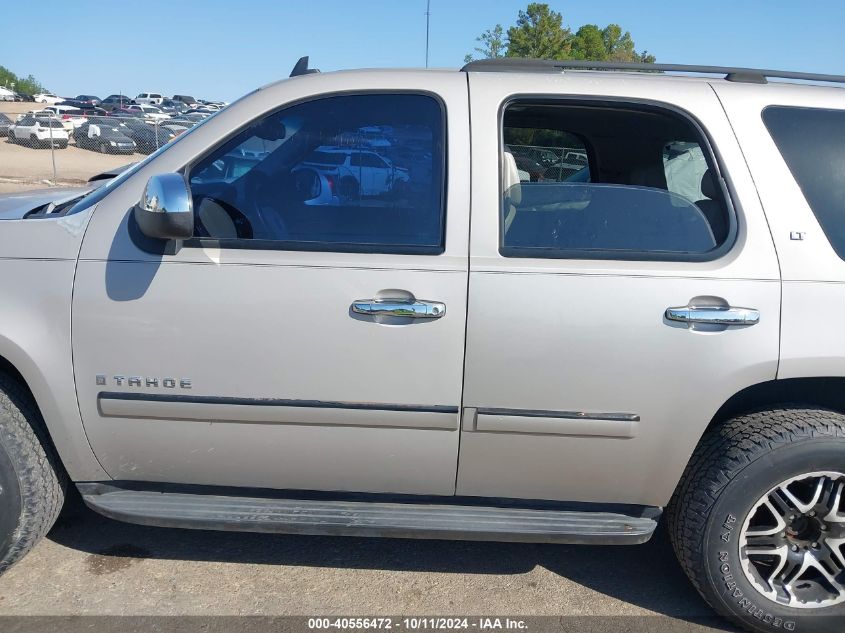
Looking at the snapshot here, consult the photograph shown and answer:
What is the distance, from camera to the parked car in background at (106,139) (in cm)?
2404

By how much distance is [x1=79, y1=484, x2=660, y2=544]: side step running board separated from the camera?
99.7 inches

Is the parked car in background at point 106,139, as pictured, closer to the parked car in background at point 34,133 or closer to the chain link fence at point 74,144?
the chain link fence at point 74,144

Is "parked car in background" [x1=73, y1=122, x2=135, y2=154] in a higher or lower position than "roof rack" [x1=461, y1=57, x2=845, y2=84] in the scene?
lower

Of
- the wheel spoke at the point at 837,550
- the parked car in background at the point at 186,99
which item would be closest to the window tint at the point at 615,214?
the wheel spoke at the point at 837,550

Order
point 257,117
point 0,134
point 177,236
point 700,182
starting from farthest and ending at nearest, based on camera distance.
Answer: point 0,134
point 700,182
point 257,117
point 177,236

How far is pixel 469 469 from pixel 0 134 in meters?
31.9

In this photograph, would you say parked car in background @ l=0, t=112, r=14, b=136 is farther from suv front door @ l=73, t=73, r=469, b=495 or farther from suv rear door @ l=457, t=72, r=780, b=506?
suv rear door @ l=457, t=72, r=780, b=506

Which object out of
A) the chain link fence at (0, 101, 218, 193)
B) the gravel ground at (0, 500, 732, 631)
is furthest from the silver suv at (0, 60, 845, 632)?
the chain link fence at (0, 101, 218, 193)

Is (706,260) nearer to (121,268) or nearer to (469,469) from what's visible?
(469,469)

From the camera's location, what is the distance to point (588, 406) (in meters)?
2.43

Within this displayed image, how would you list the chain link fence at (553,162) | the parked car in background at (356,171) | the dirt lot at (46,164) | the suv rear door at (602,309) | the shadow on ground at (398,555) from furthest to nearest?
the dirt lot at (46,164) → the chain link fence at (553,162) → the shadow on ground at (398,555) → the parked car in background at (356,171) → the suv rear door at (602,309)

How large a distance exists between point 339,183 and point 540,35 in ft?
109

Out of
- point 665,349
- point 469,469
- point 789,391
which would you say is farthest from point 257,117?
point 789,391

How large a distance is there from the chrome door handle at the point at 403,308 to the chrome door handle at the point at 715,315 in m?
0.79
